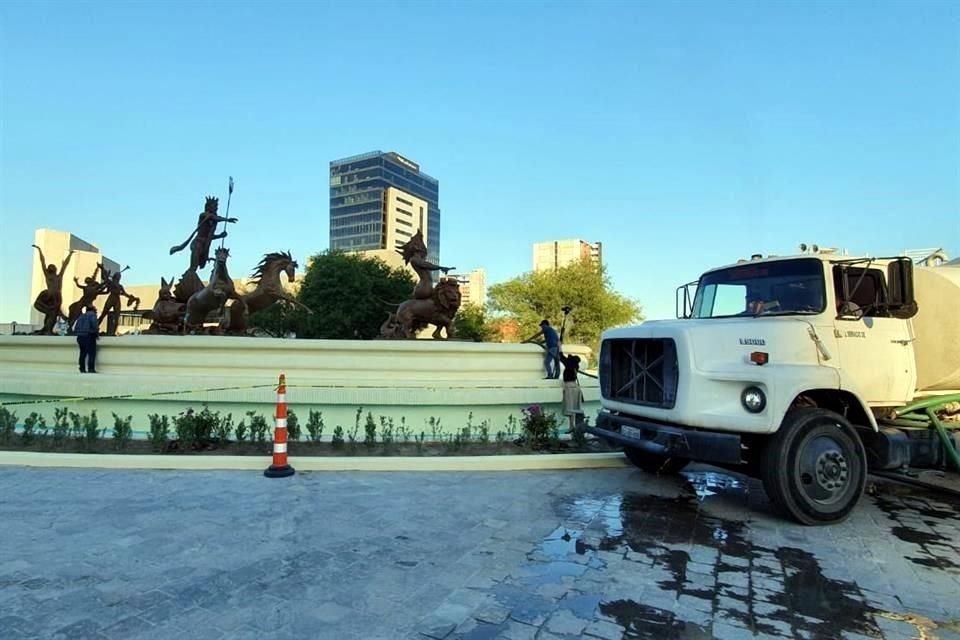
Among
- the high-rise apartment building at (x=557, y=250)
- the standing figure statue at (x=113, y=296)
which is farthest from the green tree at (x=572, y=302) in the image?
the high-rise apartment building at (x=557, y=250)

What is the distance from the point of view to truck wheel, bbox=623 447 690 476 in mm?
7500

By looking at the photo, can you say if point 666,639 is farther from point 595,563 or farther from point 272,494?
point 272,494

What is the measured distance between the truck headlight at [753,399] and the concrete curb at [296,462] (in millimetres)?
3006

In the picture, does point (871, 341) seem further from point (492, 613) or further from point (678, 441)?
point (492, 613)

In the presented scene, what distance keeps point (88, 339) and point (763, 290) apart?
12296 millimetres

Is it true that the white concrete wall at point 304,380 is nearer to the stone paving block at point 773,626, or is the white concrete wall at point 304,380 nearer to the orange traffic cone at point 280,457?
the orange traffic cone at point 280,457

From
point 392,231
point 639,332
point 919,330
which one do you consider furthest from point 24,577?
point 392,231

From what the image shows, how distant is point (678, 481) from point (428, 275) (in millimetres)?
8927

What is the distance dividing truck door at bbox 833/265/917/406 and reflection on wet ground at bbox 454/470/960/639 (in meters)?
1.37

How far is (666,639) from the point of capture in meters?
3.24

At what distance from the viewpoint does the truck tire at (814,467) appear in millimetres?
5375

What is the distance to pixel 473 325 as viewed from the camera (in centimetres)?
4406

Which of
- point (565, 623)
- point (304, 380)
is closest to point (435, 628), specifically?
point (565, 623)

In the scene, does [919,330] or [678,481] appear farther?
[678,481]
